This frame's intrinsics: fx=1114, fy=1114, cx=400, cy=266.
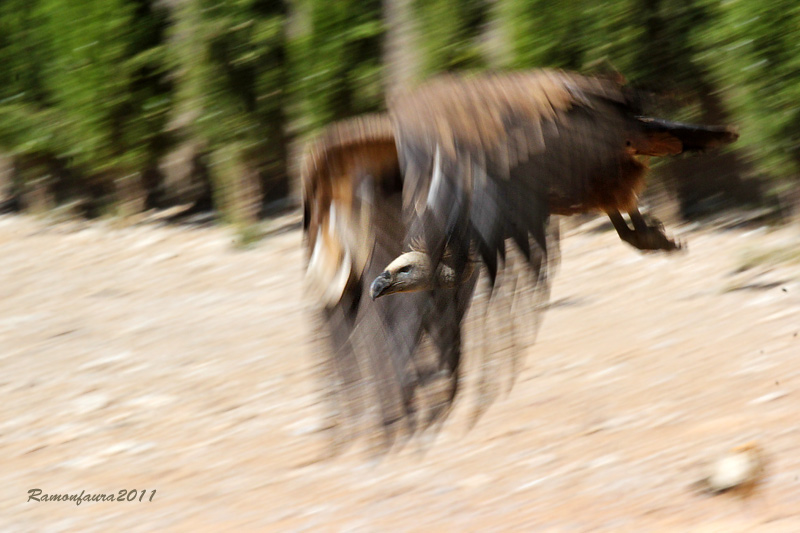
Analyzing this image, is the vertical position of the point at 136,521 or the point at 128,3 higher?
the point at 128,3

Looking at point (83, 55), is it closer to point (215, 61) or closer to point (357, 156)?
point (215, 61)

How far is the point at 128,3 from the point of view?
7523 millimetres

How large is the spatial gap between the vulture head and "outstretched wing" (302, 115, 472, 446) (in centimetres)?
7

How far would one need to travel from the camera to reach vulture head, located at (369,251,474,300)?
9.50 ft

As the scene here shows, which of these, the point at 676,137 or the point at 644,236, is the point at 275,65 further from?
the point at 676,137

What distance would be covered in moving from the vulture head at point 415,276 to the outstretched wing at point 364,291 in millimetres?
75

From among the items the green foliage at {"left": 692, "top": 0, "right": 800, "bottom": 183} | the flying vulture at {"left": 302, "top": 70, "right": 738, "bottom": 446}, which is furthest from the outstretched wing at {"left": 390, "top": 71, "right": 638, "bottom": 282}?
the green foliage at {"left": 692, "top": 0, "right": 800, "bottom": 183}

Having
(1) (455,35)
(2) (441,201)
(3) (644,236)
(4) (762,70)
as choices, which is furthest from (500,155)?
(1) (455,35)

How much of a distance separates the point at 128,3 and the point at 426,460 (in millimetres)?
4632

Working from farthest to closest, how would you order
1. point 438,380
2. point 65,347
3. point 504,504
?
point 65,347 → point 504,504 → point 438,380

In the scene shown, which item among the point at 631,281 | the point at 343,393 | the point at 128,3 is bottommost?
the point at 631,281

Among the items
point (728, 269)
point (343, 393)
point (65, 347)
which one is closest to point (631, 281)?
point (728, 269)

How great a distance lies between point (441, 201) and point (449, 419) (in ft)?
5.75

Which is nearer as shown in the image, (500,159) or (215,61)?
(500,159)
